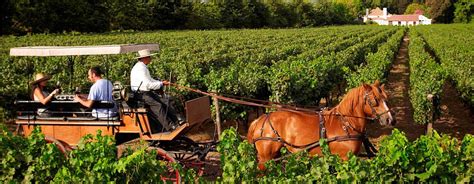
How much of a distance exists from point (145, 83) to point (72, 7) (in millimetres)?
56324

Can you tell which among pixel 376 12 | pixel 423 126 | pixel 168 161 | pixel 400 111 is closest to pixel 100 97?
pixel 168 161

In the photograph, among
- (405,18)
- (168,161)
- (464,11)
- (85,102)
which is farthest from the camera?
(405,18)

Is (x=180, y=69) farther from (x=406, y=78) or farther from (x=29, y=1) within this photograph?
(x=29, y=1)

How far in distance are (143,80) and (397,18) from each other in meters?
172

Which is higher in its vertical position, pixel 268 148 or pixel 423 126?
pixel 268 148

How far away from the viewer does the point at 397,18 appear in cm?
16775

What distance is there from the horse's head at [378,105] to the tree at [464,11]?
127 m

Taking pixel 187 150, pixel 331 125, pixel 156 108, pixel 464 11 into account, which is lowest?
pixel 187 150

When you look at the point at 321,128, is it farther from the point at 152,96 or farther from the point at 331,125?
the point at 152,96

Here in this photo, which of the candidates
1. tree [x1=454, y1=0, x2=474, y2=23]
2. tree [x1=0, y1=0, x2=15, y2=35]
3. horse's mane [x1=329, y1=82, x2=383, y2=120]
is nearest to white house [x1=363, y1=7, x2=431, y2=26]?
tree [x1=454, y1=0, x2=474, y2=23]

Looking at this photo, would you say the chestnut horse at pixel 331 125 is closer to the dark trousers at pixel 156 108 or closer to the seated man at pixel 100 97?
the dark trousers at pixel 156 108

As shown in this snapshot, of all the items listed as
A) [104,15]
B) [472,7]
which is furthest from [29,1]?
[472,7]

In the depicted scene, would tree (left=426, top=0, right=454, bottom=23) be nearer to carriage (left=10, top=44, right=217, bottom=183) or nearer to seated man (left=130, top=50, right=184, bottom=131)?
carriage (left=10, top=44, right=217, bottom=183)

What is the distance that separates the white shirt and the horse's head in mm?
3367
